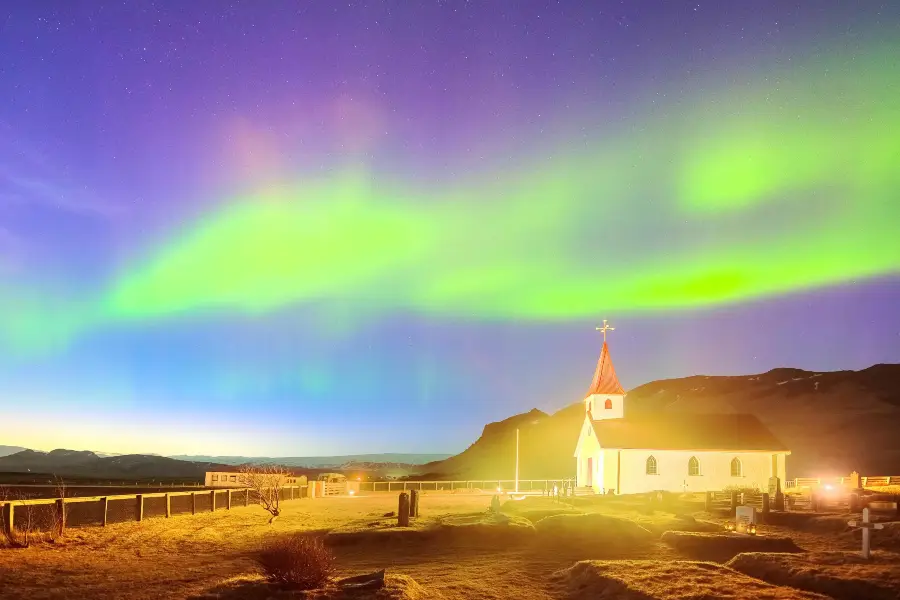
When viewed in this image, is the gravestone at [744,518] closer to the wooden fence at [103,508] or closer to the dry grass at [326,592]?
the dry grass at [326,592]

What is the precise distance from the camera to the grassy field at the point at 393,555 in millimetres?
17641

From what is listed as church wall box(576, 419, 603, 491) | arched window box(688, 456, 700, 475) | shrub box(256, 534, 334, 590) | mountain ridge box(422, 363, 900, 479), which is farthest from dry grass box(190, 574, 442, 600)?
mountain ridge box(422, 363, 900, 479)

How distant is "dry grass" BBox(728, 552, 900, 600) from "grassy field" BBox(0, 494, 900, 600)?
1.35 ft

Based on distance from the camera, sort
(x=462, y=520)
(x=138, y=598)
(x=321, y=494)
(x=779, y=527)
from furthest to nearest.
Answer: (x=321, y=494) < (x=779, y=527) < (x=462, y=520) < (x=138, y=598)

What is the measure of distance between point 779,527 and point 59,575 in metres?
29.7

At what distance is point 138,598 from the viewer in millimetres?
16406

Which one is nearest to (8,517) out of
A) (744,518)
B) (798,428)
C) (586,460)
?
(744,518)

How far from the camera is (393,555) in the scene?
2492 centimetres

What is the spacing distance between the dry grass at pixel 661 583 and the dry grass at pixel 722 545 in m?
4.31

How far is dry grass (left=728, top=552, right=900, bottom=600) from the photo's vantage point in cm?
1673

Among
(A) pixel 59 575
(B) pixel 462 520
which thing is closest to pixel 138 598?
(A) pixel 59 575

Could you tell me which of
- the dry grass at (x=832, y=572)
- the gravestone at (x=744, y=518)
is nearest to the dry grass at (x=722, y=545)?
the dry grass at (x=832, y=572)

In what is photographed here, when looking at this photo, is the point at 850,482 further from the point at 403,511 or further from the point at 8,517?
the point at 8,517

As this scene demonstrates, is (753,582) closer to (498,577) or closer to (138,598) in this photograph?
(498,577)
